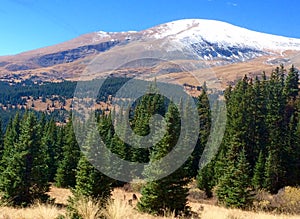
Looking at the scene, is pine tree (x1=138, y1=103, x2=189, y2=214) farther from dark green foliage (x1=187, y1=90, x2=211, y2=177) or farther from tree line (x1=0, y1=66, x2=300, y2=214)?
dark green foliage (x1=187, y1=90, x2=211, y2=177)

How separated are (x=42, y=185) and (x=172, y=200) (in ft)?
58.7

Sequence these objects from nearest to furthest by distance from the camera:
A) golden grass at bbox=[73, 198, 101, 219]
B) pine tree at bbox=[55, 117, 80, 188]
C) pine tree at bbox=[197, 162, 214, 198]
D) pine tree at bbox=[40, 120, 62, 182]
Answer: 1. golden grass at bbox=[73, 198, 101, 219]
2. pine tree at bbox=[197, 162, 214, 198]
3. pine tree at bbox=[55, 117, 80, 188]
4. pine tree at bbox=[40, 120, 62, 182]

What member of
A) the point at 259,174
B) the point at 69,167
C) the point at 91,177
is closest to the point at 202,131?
the point at 259,174

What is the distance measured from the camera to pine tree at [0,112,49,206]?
3344 cm

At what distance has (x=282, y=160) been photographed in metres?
54.1

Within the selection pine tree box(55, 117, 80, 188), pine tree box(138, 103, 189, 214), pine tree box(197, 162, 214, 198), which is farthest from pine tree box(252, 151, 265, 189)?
pine tree box(138, 103, 189, 214)

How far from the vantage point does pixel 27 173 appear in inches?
1362

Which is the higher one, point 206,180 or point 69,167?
point 69,167

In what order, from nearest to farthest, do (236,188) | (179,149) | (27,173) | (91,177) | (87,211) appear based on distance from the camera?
1. (87,211)
2. (179,149)
3. (91,177)
4. (27,173)
5. (236,188)

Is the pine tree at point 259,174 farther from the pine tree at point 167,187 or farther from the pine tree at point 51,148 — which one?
the pine tree at point 51,148

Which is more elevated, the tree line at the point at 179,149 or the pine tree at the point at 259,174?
the tree line at the point at 179,149

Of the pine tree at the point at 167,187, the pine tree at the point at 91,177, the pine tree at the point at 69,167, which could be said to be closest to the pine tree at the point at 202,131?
the pine tree at the point at 69,167

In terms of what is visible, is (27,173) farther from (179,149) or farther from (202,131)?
(202,131)

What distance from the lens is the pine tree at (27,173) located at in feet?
110
